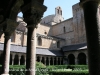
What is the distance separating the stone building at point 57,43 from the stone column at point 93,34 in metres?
19.4

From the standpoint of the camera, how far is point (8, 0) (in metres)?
5.49

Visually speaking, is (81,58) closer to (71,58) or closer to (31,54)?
(71,58)

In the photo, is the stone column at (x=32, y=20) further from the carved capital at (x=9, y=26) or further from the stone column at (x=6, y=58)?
the stone column at (x=6, y=58)

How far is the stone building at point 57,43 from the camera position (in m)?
24.0

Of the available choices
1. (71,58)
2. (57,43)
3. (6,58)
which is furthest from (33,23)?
(57,43)

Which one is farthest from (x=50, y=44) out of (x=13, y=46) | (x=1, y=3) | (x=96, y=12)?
(x=96, y=12)

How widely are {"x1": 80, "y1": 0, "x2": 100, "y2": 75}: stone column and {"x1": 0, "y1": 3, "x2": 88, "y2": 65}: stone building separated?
1939 centimetres

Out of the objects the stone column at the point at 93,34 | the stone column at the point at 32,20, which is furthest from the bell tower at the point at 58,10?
the stone column at the point at 93,34

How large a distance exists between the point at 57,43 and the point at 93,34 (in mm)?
29340

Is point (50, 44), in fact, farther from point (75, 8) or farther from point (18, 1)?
point (18, 1)

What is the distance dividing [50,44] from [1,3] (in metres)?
24.1

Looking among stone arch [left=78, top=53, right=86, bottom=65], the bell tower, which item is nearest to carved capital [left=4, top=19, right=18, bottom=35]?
stone arch [left=78, top=53, right=86, bottom=65]

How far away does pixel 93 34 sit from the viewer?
251 centimetres

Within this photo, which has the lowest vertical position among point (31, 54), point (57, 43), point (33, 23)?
point (31, 54)
